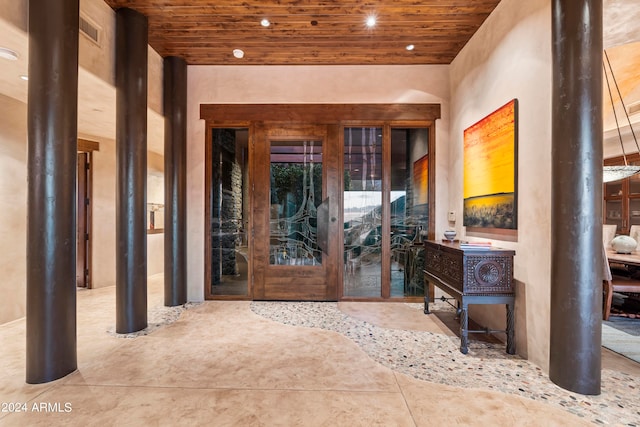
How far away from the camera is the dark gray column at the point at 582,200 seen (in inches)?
77.2

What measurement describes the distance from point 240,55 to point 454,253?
3551mm

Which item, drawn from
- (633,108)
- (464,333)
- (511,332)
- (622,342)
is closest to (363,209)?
(464,333)

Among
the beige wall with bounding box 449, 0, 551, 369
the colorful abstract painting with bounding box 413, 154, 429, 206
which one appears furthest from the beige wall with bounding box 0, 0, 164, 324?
the beige wall with bounding box 449, 0, 551, 369

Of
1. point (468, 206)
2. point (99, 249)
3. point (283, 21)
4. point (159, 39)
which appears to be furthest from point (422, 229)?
point (99, 249)

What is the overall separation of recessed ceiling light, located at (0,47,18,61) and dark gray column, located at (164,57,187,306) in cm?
151

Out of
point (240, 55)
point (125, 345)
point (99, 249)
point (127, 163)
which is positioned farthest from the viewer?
point (99, 249)

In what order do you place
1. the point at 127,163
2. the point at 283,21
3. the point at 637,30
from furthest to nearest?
the point at 283,21, the point at 127,163, the point at 637,30

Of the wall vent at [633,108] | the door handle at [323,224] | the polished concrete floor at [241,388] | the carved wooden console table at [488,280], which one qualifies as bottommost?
the polished concrete floor at [241,388]

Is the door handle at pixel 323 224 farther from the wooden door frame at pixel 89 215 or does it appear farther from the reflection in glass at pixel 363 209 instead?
the wooden door frame at pixel 89 215

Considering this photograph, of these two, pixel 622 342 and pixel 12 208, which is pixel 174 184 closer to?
pixel 12 208

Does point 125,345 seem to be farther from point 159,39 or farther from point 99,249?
point 159,39

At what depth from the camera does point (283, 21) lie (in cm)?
318

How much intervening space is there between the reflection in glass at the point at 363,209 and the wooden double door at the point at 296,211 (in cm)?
15

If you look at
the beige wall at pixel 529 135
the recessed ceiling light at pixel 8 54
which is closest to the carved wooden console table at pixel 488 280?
the beige wall at pixel 529 135
